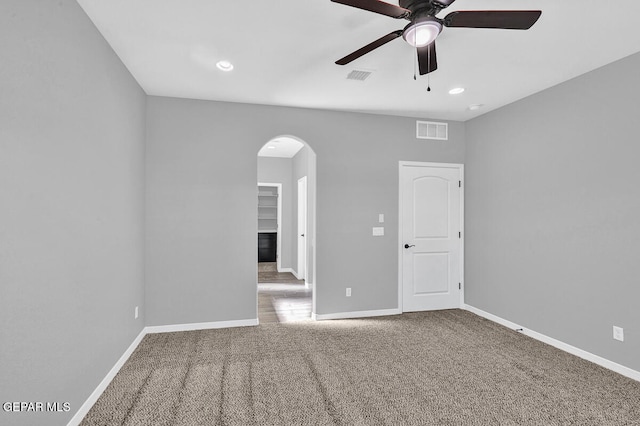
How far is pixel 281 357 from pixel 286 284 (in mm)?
3385

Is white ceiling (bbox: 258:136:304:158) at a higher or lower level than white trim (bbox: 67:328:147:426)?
higher

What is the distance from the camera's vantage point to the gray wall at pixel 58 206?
1549mm

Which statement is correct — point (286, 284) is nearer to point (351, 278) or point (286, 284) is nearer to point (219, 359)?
point (351, 278)

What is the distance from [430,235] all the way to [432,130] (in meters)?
1.46

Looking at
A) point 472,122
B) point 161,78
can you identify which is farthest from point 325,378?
point 472,122

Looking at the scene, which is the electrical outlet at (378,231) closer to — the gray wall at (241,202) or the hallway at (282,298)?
the gray wall at (241,202)

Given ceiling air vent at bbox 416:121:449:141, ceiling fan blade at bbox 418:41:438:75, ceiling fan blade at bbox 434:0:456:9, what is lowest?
ceiling fan blade at bbox 418:41:438:75

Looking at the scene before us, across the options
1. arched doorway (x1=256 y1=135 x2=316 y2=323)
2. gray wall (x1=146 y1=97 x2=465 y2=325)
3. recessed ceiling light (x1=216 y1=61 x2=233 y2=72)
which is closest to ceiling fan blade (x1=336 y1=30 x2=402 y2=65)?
recessed ceiling light (x1=216 y1=61 x2=233 y2=72)

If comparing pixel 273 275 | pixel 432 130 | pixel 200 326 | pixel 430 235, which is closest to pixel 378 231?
pixel 430 235

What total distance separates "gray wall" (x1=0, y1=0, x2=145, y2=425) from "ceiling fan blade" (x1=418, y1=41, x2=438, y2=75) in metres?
2.13

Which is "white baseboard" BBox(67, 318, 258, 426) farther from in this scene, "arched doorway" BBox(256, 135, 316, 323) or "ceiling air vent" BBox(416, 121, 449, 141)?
"ceiling air vent" BBox(416, 121, 449, 141)

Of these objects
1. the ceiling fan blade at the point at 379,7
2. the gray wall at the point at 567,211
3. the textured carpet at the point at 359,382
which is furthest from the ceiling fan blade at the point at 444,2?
the textured carpet at the point at 359,382

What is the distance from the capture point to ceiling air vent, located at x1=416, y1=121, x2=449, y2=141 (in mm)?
4719

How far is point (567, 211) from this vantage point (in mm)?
3383
